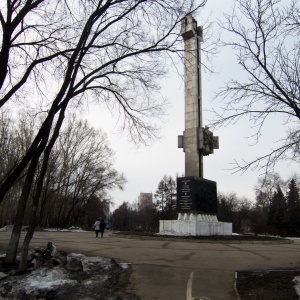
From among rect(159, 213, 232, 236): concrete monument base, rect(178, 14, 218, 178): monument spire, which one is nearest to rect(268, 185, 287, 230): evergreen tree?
rect(159, 213, 232, 236): concrete monument base

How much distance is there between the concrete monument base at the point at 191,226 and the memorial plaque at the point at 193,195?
0.43 metres

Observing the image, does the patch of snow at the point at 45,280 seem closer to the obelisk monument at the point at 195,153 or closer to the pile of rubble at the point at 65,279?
the pile of rubble at the point at 65,279

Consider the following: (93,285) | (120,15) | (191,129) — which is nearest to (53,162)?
(191,129)

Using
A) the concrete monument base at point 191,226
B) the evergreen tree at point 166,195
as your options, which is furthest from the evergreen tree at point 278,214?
the concrete monument base at point 191,226

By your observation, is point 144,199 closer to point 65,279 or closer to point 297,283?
point 65,279

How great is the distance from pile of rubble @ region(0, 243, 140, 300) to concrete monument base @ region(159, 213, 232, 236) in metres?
13.4

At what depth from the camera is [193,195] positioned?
25234 millimetres

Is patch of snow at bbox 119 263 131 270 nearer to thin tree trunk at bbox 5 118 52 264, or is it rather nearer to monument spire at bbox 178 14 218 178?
thin tree trunk at bbox 5 118 52 264

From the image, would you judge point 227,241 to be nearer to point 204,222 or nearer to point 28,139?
point 204,222

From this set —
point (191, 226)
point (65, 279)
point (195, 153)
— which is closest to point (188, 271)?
point (65, 279)

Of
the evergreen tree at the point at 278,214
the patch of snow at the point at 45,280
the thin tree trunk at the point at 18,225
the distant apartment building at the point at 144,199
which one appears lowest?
the patch of snow at the point at 45,280

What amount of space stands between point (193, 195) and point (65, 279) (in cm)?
1722

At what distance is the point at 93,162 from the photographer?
45.2m

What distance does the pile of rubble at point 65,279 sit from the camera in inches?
297
